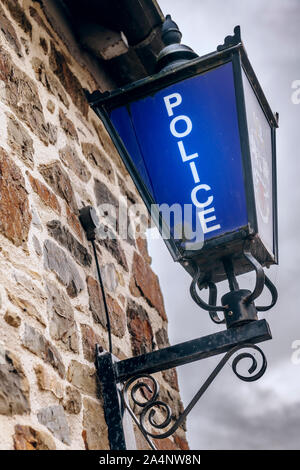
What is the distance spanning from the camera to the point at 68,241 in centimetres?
211

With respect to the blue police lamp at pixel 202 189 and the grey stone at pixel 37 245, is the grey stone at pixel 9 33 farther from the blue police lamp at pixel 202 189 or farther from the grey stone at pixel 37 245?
the grey stone at pixel 37 245

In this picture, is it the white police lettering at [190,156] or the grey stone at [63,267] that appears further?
the grey stone at [63,267]

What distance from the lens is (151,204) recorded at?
1934 millimetres

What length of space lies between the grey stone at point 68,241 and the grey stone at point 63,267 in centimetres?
4

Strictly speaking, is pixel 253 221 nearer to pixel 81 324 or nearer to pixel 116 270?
pixel 81 324

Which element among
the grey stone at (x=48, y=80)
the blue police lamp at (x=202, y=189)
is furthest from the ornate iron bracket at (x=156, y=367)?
the grey stone at (x=48, y=80)

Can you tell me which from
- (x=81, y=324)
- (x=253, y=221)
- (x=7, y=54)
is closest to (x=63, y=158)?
(x=7, y=54)

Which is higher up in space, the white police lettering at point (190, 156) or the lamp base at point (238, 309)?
the white police lettering at point (190, 156)

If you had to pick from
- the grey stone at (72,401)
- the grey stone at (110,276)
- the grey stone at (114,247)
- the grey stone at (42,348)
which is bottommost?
the grey stone at (72,401)

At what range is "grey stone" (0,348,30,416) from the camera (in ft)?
4.81

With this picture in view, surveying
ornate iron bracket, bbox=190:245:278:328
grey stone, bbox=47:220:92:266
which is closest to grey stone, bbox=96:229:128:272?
grey stone, bbox=47:220:92:266

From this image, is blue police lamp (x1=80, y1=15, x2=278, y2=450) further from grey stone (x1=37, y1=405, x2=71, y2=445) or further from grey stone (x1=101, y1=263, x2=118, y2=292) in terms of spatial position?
grey stone (x1=101, y1=263, x2=118, y2=292)

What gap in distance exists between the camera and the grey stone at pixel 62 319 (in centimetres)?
182

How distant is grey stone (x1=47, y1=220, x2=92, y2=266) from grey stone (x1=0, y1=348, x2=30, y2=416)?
21.7 inches
